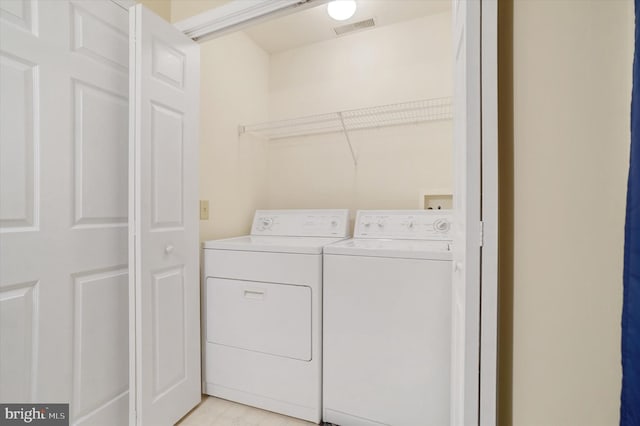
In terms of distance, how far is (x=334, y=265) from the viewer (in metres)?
1.51

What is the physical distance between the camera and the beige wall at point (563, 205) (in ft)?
1.94

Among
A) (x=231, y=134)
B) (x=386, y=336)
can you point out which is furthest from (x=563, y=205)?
(x=231, y=134)

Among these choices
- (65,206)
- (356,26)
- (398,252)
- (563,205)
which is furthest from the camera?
(356,26)

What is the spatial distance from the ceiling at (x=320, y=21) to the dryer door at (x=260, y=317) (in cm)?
189

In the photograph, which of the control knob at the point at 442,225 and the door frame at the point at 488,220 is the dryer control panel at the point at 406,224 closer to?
the control knob at the point at 442,225

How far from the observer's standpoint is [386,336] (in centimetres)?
139

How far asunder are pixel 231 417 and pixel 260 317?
0.58 meters

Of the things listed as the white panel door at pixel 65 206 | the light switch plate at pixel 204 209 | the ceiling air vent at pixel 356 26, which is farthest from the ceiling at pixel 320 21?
the light switch plate at pixel 204 209

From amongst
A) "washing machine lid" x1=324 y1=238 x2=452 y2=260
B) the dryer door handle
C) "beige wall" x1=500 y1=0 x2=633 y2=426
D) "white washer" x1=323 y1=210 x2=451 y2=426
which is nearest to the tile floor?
"white washer" x1=323 y1=210 x2=451 y2=426

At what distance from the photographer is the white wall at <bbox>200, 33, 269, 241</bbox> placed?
1.93m

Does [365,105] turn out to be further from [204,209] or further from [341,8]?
[204,209]

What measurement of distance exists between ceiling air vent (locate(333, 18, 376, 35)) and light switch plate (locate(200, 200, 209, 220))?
5.76 ft

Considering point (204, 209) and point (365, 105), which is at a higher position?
point (365, 105)

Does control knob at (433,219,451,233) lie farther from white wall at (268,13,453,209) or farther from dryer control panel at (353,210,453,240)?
white wall at (268,13,453,209)
